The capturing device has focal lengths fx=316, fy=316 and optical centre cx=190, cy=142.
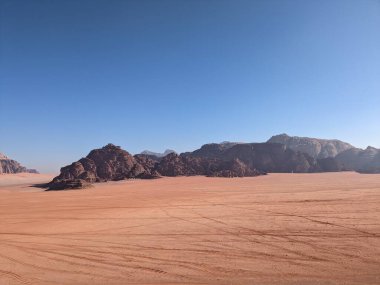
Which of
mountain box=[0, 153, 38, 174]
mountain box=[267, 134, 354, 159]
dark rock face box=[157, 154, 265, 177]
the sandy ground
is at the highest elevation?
mountain box=[267, 134, 354, 159]

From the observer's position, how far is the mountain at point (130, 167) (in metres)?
54.3

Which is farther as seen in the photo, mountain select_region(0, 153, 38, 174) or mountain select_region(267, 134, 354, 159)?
mountain select_region(267, 134, 354, 159)

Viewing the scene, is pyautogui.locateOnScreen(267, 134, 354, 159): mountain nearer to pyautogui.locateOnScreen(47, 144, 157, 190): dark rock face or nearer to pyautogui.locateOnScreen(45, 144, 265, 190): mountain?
pyautogui.locateOnScreen(45, 144, 265, 190): mountain

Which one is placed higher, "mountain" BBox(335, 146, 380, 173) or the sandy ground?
"mountain" BBox(335, 146, 380, 173)

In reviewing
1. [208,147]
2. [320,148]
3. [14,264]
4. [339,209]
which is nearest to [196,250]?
[14,264]

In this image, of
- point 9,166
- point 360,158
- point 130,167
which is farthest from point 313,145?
point 9,166

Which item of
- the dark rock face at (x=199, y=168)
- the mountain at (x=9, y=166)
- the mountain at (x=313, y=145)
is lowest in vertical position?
the dark rock face at (x=199, y=168)

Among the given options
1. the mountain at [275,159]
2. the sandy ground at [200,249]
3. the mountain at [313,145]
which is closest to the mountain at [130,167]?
the mountain at [275,159]

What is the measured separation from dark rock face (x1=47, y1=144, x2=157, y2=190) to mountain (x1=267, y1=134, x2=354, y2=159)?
6515cm

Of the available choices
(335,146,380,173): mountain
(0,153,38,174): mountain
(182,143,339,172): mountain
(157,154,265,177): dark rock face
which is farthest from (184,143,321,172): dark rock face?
(0,153,38,174): mountain

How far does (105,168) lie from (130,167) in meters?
5.47

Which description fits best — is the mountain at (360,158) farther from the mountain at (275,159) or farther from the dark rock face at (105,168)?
the dark rock face at (105,168)

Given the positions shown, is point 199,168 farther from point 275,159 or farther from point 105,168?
point 275,159

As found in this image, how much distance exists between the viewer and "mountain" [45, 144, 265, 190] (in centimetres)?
5434
